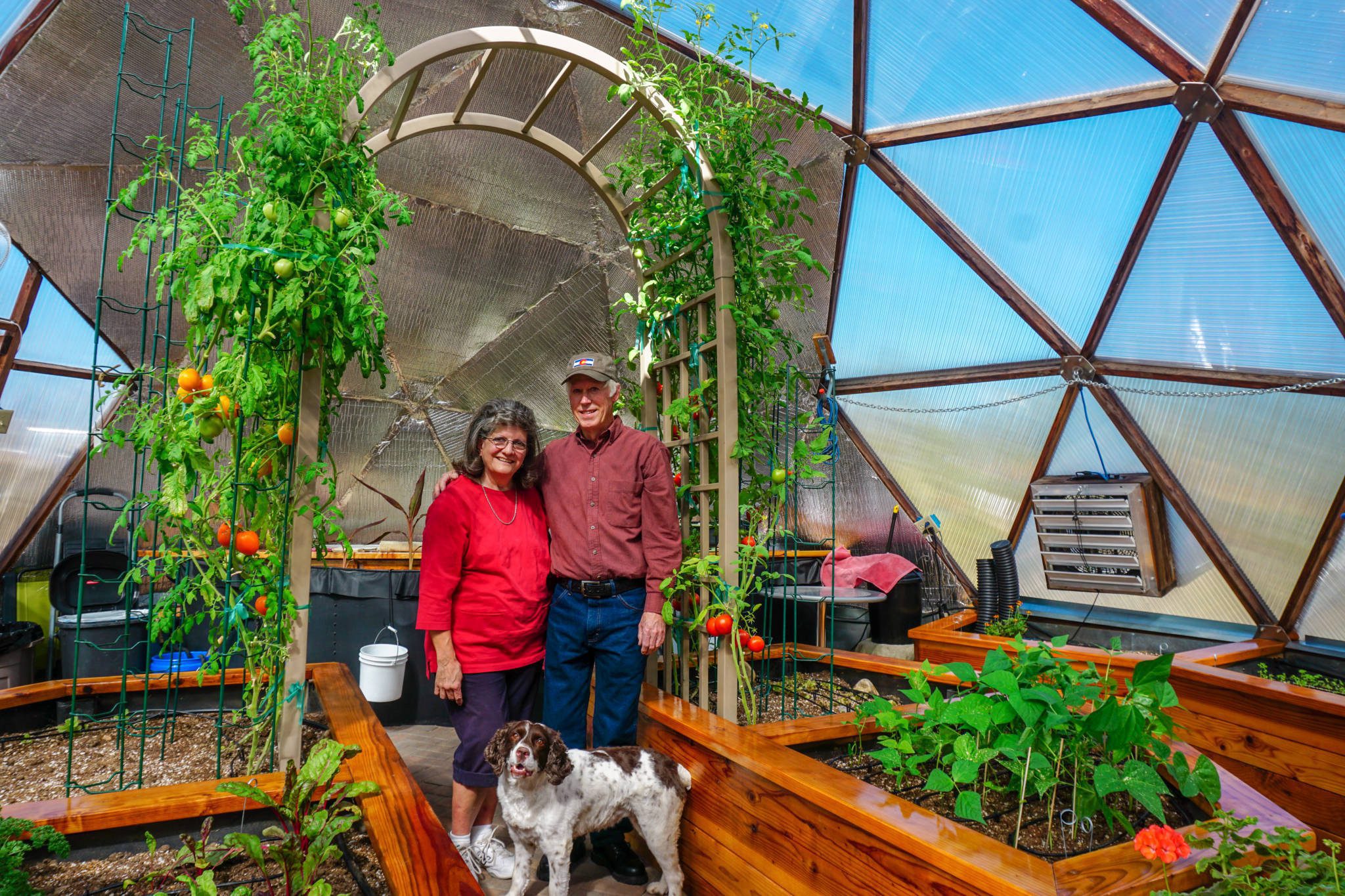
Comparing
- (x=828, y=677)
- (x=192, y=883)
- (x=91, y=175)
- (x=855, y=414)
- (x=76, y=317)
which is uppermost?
(x=91, y=175)

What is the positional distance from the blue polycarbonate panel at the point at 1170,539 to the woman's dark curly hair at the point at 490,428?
14.0 ft

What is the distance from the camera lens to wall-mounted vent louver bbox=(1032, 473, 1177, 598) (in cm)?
511

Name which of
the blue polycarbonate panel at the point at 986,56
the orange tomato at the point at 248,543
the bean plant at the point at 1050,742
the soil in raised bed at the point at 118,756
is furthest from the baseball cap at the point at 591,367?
the blue polycarbonate panel at the point at 986,56

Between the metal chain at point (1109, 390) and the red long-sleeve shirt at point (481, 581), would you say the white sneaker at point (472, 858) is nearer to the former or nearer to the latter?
the red long-sleeve shirt at point (481, 581)

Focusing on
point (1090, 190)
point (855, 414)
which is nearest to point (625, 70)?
point (1090, 190)

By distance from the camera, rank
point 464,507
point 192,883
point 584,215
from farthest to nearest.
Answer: point 584,215 → point 464,507 → point 192,883

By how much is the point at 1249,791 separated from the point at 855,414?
5.08 metres

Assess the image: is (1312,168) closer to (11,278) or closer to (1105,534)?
(1105,534)

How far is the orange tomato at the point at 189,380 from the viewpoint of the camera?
2.21m

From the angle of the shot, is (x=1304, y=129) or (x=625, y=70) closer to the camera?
(x=625, y=70)

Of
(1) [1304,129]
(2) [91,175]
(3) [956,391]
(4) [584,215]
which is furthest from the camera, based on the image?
(4) [584,215]

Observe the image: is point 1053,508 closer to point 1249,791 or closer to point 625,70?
point 1249,791

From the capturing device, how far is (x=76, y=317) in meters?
5.42

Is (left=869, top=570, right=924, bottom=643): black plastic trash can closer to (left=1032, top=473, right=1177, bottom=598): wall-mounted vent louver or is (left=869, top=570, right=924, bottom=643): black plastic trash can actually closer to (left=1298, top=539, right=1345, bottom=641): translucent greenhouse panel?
(left=1032, top=473, right=1177, bottom=598): wall-mounted vent louver
